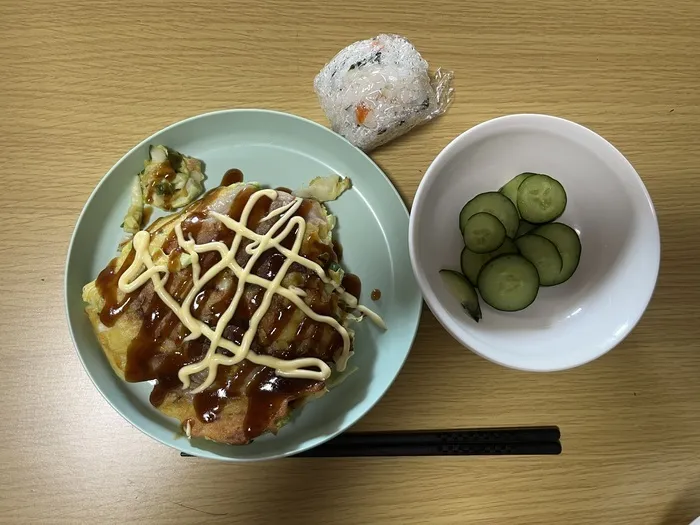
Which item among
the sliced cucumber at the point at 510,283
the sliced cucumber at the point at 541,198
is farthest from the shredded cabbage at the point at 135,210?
the sliced cucumber at the point at 541,198

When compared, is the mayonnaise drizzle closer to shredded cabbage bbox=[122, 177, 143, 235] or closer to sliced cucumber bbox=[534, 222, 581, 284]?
shredded cabbage bbox=[122, 177, 143, 235]

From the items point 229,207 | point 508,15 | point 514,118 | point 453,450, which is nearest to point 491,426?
point 453,450

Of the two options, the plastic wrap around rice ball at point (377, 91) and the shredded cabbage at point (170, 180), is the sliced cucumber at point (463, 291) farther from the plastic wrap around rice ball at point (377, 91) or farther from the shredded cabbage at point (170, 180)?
the shredded cabbage at point (170, 180)

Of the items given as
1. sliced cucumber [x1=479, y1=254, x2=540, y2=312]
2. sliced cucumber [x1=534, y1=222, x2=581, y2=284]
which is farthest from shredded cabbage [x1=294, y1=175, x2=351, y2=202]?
sliced cucumber [x1=534, y1=222, x2=581, y2=284]

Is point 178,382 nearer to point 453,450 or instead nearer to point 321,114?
point 453,450

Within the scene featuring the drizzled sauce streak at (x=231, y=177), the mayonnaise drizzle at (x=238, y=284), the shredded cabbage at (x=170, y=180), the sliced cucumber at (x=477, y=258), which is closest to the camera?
the mayonnaise drizzle at (x=238, y=284)

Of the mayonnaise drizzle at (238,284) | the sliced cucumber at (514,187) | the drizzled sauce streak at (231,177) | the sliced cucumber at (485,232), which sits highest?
the sliced cucumber at (514,187)
